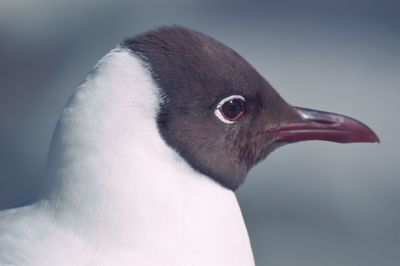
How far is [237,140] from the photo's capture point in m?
1.83

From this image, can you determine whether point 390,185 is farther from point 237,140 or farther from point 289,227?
point 237,140

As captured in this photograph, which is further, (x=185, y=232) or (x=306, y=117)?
(x=306, y=117)

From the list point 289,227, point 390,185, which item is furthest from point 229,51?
point 390,185

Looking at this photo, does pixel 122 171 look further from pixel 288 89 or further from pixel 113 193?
pixel 288 89

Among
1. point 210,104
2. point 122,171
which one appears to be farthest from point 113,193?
point 210,104

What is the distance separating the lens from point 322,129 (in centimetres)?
194

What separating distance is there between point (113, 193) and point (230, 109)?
292mm

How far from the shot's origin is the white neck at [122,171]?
5.31ft

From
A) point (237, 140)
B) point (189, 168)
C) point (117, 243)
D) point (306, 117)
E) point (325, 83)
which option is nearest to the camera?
point (117, 243)

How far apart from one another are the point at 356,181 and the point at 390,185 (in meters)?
0.14

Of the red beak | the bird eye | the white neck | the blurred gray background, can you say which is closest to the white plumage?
→ the white neck

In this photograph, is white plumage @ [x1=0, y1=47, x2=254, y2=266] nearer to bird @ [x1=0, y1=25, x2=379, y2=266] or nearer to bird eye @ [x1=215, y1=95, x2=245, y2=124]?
bird @ [x1=0, y1=25, x2=379, y2=266]

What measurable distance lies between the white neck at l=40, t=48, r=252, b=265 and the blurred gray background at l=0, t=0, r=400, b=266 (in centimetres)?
213

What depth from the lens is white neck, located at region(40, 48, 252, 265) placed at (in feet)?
5.31
